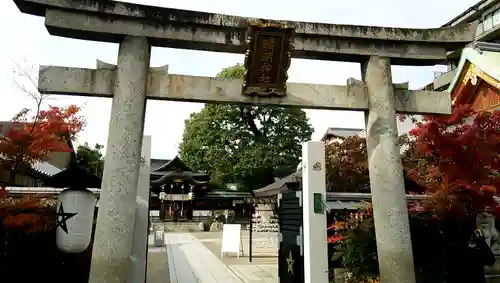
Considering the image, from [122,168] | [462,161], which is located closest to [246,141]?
[462,161]

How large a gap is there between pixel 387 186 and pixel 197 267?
832 cm

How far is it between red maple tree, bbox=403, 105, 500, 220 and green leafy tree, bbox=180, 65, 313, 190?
24.5m

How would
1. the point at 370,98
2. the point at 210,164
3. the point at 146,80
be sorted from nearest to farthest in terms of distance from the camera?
1. the point at 146,80
2. the point at 370,98
3. the point at 210,164

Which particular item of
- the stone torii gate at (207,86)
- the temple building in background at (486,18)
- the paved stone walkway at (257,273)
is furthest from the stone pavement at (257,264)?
the temple building in background at (486,18)

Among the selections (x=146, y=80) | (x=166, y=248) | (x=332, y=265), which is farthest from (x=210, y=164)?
(x=146, y=80)

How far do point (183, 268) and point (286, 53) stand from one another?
8756 millimetres

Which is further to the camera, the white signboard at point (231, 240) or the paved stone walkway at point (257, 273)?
the white signboard at point (231, 240)

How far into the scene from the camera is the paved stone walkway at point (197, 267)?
10.6 metres

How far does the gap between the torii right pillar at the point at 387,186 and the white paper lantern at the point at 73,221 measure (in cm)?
511

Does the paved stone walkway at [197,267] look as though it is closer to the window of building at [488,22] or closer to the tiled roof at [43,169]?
the tiled roof at [43,169]

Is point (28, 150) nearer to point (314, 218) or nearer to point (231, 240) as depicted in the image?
point (314, 218)

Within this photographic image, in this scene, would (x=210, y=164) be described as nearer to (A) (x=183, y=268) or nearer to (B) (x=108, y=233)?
(A) (x=183, y=268)

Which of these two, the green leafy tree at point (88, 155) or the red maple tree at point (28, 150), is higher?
the green leafy tree at point (88, 155)

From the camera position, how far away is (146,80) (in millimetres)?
6227
